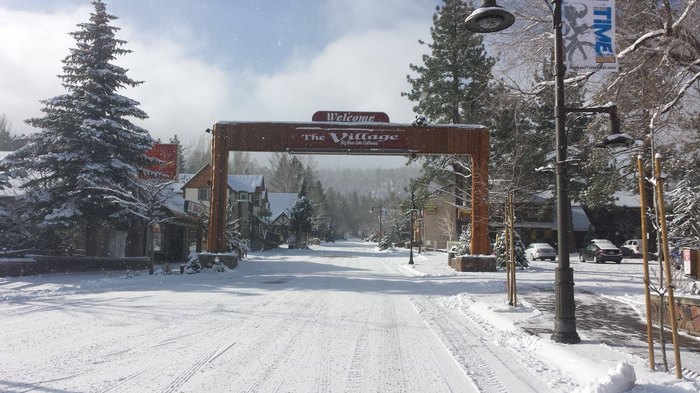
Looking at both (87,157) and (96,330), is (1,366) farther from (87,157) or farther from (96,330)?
(87,157)

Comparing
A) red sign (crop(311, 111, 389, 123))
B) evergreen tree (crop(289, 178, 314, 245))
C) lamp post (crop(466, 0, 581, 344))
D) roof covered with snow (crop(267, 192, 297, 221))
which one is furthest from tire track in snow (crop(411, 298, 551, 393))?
roof covered with snow (crop(267, 192, 297, 221))

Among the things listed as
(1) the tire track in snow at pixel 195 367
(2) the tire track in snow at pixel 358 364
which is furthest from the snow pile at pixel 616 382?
(1) the tire track in snow at pixel 195 367

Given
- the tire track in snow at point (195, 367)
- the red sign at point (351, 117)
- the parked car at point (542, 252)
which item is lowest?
the tire track in snow at point (195, 367)

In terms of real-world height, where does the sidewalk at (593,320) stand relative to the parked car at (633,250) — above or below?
below

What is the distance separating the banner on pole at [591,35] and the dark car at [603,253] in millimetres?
27351

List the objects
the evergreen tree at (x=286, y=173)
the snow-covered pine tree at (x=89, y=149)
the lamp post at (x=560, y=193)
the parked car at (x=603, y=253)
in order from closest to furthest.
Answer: the lamp post at (x=560, y=193)
the snow-covered pine tree at (x=89, y=149)
the parked car at (x=603, y=253)
the evergreen tree at (x=286, y=173)

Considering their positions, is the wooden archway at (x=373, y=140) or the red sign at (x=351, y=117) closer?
the wooden archway at (x=373, y=140)

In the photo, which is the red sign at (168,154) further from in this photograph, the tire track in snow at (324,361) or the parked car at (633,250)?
the parked car at (633,250)

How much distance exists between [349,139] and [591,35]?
1559cm

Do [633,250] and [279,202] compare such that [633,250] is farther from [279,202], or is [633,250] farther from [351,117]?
[279,202]

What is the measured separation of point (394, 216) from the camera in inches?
3081

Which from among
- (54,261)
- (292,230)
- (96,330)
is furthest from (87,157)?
(292,230)

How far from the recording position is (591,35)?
25.2 ft

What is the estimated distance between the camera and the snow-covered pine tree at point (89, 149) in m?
20.0
